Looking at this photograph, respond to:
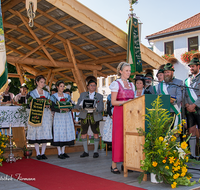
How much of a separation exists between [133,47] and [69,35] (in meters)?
3.49

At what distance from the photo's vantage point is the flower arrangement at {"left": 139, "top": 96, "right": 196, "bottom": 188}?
3385mm

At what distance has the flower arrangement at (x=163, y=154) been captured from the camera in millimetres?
3385

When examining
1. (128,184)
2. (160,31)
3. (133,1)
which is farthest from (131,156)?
(160,31)

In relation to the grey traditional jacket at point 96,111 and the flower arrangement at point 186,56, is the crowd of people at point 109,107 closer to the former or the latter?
the grey traditional jacket at point 96,111

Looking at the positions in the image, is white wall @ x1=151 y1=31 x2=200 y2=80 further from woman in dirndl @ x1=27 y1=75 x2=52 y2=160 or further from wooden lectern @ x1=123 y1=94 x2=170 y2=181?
wooden lectern @ x1=123 y1=94 x2=170 y2=181

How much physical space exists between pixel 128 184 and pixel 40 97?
3.00 meters

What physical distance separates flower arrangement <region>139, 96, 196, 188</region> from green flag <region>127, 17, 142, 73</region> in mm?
4786

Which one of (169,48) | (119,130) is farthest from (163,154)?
(169,48)

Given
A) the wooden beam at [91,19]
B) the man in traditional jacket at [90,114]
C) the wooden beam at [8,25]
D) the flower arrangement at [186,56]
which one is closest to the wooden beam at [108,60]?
the wooden beam at [91,19]

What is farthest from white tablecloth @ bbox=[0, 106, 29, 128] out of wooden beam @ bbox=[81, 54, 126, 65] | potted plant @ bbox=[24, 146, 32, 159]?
wooden beam @ bbox=[81, 54, 126, 65]

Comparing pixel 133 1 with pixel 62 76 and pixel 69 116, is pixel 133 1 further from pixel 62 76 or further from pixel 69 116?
pixel 62 76

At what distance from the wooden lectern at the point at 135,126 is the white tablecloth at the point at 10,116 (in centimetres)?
301

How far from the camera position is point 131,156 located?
3805mm

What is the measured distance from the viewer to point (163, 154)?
3426 millimetres
